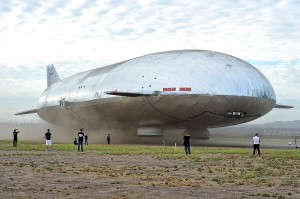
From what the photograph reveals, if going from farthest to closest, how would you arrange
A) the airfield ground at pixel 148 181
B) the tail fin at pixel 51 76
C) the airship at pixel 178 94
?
the tail fin at pixel 51 76
the airship at pixel 178 94
the airfield ground at pixel 148 181

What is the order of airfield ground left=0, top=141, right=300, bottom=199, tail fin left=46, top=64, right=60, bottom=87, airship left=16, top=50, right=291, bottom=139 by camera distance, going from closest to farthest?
airfield ground left=0, top=141, right=300, bottom=199, airship left=16, top=50, right=291, bottom=139, tail fin left=46, top=64, right=60, bottom=87

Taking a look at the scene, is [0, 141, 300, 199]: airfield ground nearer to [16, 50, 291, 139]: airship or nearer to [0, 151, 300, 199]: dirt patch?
[0, 151, 300, 199]: dirt patch

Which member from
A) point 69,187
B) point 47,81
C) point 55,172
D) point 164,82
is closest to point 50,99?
point 47,81

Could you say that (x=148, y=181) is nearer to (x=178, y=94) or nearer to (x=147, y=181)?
(x=147, y=181)

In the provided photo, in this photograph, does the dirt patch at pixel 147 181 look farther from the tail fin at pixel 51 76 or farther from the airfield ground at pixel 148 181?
the tail fin at pixel 51 76

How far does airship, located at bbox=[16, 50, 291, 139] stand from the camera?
54219 millimetres

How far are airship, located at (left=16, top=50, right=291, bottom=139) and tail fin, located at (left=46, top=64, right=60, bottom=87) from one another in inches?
1231

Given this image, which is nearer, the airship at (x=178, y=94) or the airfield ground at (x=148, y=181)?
the airfield ground at (x=148, y=181)

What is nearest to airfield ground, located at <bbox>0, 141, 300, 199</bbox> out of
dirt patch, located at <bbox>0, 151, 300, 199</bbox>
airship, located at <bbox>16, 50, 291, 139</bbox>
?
dirt patch, located at <bbox>0, 151, 300, 199</bbox>

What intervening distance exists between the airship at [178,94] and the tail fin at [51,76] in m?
31.3

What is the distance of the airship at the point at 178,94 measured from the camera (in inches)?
2135

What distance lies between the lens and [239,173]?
21.5 m

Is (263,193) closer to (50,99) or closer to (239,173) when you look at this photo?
(239,173)

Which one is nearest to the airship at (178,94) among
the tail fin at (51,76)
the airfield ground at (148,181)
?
the airfield ground at (148,181)
